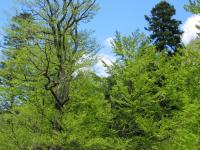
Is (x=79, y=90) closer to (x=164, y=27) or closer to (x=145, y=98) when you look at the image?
(x=145, y=98)

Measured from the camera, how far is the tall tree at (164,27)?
4025cm

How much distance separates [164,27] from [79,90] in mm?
14524

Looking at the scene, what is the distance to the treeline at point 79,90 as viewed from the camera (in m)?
Result: 26.8

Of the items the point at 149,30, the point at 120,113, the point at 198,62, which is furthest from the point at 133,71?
the point at 149,30

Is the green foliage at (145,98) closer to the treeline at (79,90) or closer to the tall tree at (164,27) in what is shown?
the treeline at (79,90)

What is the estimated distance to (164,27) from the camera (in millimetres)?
41188

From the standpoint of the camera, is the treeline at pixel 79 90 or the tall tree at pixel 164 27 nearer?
the treeline at pixel 79 90

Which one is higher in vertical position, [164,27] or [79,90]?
[164,27]

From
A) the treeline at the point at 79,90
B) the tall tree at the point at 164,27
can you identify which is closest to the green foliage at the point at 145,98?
the treeline at the point at 79,90

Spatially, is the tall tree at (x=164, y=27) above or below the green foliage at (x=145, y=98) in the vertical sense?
above

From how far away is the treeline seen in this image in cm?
2675

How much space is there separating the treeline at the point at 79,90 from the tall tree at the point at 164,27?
1030cm

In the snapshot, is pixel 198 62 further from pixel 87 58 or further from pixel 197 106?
pixel 87 58

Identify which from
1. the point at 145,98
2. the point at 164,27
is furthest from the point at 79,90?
the point at 164,27
